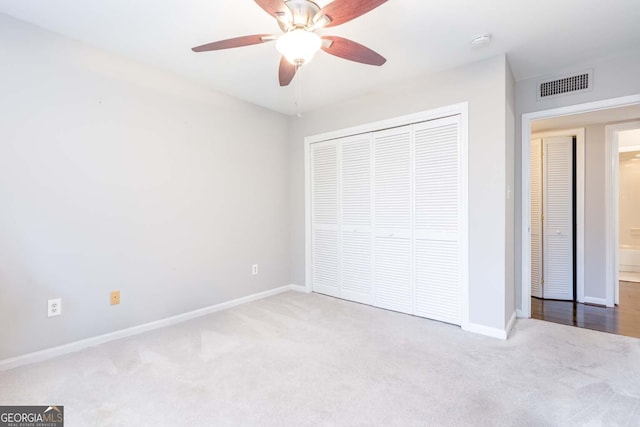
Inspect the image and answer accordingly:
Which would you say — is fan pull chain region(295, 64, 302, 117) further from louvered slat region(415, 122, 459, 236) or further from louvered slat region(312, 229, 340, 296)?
louvered slat region(312, 229, 340, 296)

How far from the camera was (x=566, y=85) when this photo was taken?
280 cm

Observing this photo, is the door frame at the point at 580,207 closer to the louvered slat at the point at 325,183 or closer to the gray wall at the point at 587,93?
the gray wall at the point at 587,93

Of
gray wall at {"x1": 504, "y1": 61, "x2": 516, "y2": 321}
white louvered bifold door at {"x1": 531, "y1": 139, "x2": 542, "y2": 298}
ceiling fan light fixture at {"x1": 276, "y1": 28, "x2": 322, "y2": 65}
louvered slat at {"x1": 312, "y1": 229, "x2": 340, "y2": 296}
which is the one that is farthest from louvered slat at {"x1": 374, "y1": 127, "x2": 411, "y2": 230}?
white louvered bifold door at {"x1": 531, "y1": 139, "x2": 542, "y2": 298}

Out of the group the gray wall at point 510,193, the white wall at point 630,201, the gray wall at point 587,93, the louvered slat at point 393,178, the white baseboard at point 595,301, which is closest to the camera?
the gray wall at point 587,93

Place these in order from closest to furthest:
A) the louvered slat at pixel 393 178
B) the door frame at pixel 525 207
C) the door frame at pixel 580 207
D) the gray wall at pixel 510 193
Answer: the gray wall at pixel 510 193 < the door frame at pixel 525 207 < the louvered slat at pixel 393 178 < the door frame at pixel 580 207

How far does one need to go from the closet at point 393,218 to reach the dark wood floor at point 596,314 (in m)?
1.23

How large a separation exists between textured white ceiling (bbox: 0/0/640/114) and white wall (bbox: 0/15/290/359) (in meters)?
0.27

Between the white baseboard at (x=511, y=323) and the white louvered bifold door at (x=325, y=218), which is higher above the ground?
the white louvered bifold door at (x=325, y=218)

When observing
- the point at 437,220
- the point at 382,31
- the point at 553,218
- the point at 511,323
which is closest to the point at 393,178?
the point at 437,220

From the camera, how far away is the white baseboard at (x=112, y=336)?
211cm

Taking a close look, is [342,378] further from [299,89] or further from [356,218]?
[299,89]

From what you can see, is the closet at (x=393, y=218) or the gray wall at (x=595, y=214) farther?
the gray wall at (x=595, y=214)

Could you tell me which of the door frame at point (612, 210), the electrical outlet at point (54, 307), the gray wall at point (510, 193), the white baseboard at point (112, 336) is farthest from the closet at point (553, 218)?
the electrical outlet at point (54, 307)

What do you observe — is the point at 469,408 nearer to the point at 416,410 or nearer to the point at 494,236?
the point at 416,410
